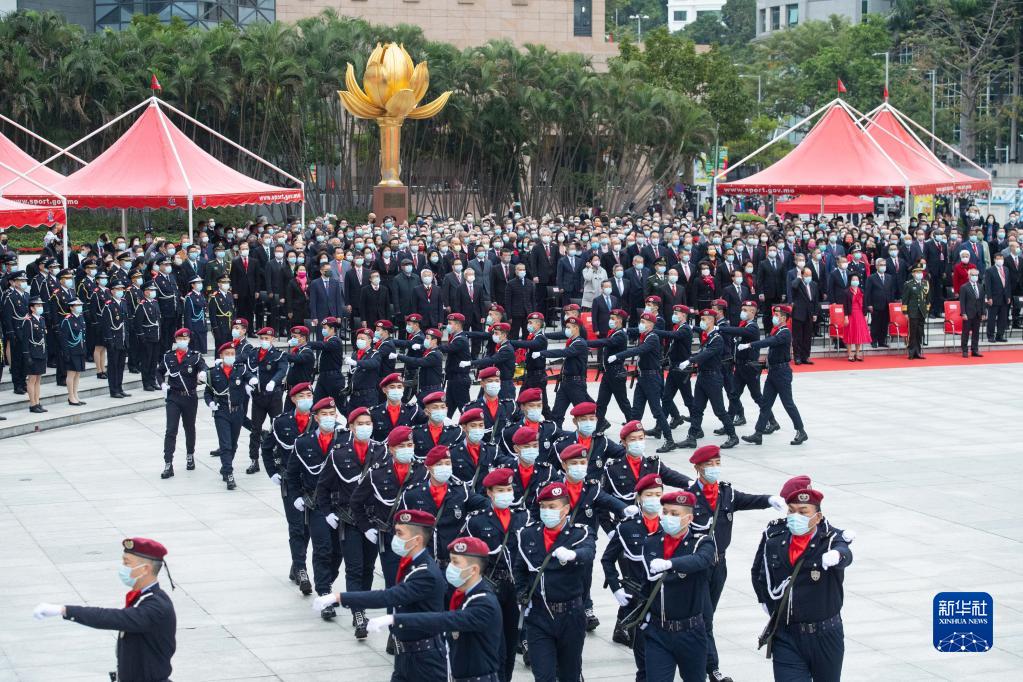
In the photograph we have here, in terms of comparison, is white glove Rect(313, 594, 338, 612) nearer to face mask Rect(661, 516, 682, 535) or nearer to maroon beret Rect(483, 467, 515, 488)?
maroon beret Rect(483, 467, 515, 488)

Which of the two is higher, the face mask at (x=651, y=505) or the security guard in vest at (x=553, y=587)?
the face mask at (x=651, y=505)

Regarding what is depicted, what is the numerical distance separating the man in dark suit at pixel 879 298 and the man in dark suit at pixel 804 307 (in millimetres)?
1392

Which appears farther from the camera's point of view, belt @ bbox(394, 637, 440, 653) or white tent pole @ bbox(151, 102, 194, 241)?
white tent pole @ bbox(151, 102, 194, 241)

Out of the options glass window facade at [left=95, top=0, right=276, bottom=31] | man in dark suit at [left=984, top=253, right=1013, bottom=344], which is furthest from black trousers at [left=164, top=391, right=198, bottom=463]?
glass window facade at [left=95, top=0, right=276, bottom=31]

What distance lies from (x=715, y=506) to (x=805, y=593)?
1701 mm

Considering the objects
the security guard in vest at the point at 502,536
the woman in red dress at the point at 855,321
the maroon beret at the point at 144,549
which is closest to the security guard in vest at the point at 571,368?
the security guard in vest at the point at 502,536

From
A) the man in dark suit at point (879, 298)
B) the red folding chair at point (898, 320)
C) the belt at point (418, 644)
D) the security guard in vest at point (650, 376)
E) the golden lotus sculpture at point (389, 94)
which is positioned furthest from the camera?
the golden lotus sculpture at point (389, 94)

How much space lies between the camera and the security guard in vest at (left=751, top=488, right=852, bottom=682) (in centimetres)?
887

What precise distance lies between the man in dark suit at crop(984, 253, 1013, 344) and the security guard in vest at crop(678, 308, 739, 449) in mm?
9895

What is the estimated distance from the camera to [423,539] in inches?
336

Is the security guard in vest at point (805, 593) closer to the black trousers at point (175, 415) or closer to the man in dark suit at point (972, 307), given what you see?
the black trousers at point (175, 415)

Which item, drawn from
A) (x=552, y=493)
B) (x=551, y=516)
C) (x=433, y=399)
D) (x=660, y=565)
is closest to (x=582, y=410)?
Answer: (x=433, y=399)

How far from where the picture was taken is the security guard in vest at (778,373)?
18172mm

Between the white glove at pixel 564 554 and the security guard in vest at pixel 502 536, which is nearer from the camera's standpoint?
the white glove at pixel 564 554
